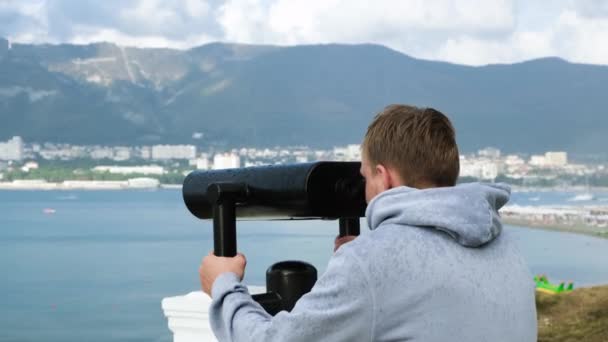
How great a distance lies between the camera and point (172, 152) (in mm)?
86312

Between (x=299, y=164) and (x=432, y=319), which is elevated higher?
(x=299, y=164)

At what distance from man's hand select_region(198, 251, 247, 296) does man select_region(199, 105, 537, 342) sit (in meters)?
0.07

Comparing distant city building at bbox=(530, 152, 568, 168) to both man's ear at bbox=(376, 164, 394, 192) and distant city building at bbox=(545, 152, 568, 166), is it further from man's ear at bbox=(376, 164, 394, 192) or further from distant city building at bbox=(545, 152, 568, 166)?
man's ear at bbox=(376, 164, 394, 192)

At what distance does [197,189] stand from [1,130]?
97.1 metres

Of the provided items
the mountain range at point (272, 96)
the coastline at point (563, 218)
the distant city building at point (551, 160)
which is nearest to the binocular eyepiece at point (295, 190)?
the coastline at point (563, 218)

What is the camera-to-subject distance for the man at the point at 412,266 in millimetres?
999

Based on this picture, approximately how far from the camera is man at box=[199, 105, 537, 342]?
999mm

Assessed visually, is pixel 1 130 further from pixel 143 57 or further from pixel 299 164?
pixel 299 164

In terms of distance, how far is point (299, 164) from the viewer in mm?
1206

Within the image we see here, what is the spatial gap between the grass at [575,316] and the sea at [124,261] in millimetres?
19223

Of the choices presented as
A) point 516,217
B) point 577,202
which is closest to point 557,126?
point 577,202

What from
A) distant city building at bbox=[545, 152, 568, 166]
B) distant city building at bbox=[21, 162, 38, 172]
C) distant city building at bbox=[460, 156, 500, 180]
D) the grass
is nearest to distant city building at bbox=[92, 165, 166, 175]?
distant city building at bbox=[21, 162, 38, 172]

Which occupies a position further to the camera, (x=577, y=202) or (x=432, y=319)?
(x=577, y=202)

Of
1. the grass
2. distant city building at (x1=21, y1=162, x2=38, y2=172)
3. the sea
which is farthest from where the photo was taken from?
distant city building at (x1=21, y1=162, x2=38, y2=172)
